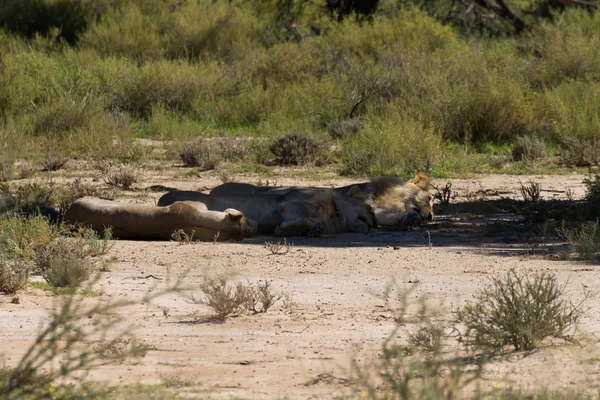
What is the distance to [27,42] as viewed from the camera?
25.4 meters

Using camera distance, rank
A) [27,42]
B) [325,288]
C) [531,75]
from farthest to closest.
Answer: [27,42]
[531,75]
[325,288]

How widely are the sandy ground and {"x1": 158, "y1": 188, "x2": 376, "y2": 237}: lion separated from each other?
183 mm

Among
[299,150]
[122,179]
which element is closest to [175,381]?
[122,179]

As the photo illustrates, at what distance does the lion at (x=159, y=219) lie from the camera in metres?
9.48

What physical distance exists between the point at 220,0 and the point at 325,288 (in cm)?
2209

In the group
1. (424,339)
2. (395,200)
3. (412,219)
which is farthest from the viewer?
(395,200)

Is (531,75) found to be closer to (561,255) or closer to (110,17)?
(110,17)

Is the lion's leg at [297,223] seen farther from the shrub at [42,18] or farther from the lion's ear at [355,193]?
the shrub at [42,18]

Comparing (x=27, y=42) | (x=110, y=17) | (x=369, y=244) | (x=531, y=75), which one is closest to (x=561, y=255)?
(x=369, y=244)

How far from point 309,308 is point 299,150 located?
9013mm

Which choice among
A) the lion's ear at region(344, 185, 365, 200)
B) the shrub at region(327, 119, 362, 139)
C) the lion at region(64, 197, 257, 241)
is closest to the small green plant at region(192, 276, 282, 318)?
the lion at region(64, 197, 257, 241)

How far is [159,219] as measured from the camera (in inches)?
375

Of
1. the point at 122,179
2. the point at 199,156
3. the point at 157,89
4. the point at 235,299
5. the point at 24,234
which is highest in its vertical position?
the point at 235,299

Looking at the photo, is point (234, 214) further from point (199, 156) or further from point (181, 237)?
point (199, 156)
